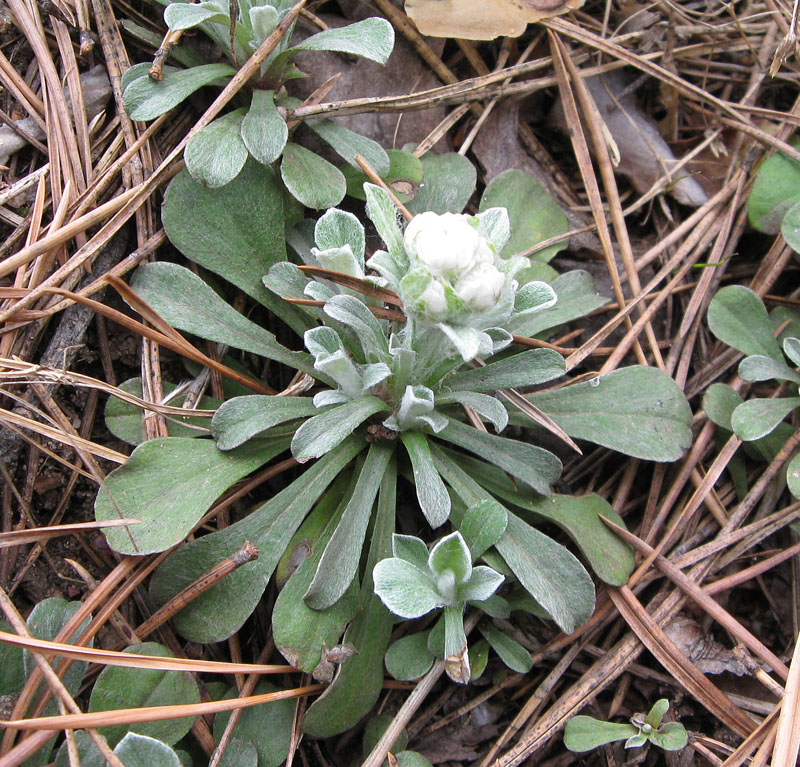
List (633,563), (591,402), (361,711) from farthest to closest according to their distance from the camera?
(591,402), (633,563), (361,711)

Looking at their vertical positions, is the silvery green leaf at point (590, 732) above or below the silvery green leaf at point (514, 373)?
below

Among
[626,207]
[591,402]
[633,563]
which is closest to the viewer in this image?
[633,563]

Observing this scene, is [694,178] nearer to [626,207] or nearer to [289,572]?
[626,207]

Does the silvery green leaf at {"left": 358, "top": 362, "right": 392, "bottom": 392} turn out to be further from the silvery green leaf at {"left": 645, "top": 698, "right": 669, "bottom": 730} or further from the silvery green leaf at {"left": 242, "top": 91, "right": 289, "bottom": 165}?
the silvery green leaf at {"left": 645, "top": 698, "right": 669, "bottom": 730}

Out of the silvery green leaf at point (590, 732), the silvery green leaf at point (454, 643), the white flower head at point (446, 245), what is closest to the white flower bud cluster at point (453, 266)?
the white flower head at point (446, 245)

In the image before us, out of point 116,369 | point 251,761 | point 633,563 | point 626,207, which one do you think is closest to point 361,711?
point 251,761

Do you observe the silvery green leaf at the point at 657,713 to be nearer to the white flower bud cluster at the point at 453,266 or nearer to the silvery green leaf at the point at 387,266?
the white flower bud cluster at the point at 453,266
